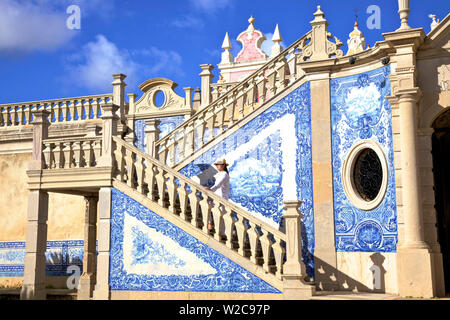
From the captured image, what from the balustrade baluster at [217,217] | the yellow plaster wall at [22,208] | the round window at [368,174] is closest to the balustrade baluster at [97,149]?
the balustrade baluster at [217,217]

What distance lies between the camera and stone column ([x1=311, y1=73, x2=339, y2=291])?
11438 millimetres

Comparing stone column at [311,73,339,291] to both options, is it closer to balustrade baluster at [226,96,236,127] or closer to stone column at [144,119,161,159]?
balustrade baluster at [226,96,236,127]

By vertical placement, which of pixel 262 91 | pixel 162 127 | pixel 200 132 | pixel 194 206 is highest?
pixel 162 127

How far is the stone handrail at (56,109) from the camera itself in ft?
57.3

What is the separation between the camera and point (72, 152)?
1197 centimetres

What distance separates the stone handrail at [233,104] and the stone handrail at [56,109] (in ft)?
13.8

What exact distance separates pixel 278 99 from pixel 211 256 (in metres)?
4.04

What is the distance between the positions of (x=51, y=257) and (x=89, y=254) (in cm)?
350

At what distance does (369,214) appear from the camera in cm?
1112

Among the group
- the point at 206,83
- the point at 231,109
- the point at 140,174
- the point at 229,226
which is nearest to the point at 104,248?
the point at 140,174

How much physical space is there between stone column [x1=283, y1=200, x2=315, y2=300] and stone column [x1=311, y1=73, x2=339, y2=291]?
180 centimetres

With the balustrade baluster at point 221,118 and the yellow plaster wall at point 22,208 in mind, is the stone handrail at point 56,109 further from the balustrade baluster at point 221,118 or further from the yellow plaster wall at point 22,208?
the balustrade baluster at point 221,118

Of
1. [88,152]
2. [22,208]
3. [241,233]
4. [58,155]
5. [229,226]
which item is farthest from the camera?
[22,208]

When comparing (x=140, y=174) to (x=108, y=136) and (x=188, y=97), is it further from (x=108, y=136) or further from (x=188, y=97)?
(x=188, y=97)
